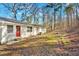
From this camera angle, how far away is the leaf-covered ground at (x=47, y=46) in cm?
277

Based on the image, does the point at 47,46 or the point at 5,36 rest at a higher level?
the point at 5,36

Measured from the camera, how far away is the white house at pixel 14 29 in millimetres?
2762

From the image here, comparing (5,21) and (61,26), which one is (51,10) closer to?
(61,26)

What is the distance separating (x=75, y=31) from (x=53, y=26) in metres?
0.30

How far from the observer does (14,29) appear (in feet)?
9.21

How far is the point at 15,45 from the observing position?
110 inches

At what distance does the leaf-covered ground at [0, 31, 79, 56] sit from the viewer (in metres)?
2.77

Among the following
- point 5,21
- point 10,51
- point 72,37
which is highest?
point 5,21

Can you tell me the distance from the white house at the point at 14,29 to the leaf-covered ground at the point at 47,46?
0.08 meters

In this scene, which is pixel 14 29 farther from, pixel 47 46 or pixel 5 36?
pixel 47 46

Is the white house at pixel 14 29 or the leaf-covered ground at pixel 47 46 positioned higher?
the white house at pixel 14 29

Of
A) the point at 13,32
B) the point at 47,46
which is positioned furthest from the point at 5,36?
the point at 47,46

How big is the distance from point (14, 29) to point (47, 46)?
1.66 feet

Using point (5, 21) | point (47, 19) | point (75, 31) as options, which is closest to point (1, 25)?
point (5, 21)
